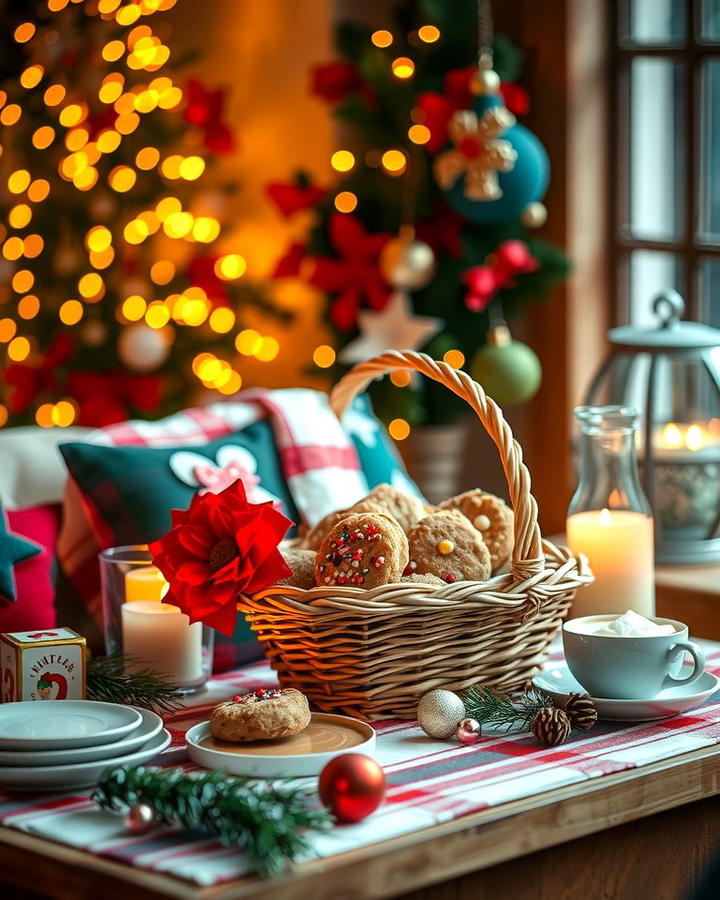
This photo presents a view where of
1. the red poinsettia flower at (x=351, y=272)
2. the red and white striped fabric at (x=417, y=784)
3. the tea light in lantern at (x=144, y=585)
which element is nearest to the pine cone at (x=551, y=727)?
the red and white striped fabric at (x=417, y=784)

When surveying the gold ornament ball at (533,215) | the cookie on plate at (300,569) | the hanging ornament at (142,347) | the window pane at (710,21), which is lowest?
the cookie on plate at (300,569)

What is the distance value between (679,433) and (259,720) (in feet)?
3.70

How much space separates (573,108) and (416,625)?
5.26 feet

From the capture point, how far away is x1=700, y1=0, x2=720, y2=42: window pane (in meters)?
2.54

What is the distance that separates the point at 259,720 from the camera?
1274 mm

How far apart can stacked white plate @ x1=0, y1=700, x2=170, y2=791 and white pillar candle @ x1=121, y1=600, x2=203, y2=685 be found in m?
0.20

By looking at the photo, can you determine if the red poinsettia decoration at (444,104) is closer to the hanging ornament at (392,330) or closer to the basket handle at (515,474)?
the hanging ornament at (392,330)

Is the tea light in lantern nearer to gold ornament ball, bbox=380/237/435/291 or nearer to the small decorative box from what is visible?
the small decorative box

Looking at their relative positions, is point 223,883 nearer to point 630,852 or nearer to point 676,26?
point 630,852

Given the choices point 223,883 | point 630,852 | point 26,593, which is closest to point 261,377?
point 26,593

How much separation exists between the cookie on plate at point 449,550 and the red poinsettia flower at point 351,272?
117 cm

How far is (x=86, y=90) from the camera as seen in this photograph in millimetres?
3135

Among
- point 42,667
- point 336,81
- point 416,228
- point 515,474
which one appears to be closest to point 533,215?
point 416,228

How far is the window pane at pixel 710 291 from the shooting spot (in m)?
2.62
